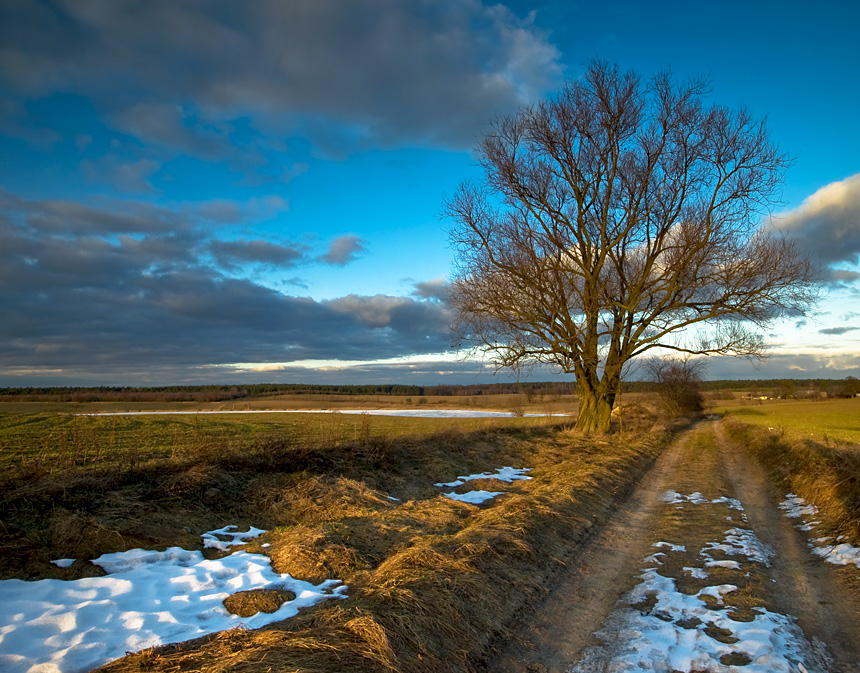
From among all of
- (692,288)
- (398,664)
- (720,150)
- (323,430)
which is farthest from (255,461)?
(720,150)

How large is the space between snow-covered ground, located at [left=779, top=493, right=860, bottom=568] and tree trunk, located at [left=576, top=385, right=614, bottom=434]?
11.3 metres

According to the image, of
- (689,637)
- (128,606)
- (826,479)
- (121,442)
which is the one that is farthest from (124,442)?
(826,479)

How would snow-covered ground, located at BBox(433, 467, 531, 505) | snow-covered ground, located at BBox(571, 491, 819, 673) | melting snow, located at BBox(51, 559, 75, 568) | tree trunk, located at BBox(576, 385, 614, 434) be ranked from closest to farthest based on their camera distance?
snow-covered ground, located at BBox(571, 491, 819, 673)
melting snow, located at BBox(51, 559, 75, 568)
snow-covered ground, located at BBox(433, 467, 531, 505)
tree trunk, located at BBox(576, 385, 614, 434)

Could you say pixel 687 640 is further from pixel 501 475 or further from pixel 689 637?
pixel 501 475

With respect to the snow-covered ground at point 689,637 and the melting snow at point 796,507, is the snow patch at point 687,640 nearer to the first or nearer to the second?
the snow-covered ground at point 689,637

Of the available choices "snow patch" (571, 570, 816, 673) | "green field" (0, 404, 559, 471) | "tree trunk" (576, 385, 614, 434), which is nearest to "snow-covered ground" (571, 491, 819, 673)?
"snow patch" (571, 570, 816, 673)

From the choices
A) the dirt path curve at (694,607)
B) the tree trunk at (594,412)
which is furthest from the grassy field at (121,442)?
the tree trunk at (594,412)

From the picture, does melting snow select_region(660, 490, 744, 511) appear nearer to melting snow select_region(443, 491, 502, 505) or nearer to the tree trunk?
melting snow select_region(443, 491, 502, 505)

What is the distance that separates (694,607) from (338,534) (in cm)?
396

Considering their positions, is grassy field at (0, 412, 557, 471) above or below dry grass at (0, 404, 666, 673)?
above

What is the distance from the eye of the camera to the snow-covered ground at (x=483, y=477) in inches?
376

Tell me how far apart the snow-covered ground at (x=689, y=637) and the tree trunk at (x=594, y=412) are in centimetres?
1526

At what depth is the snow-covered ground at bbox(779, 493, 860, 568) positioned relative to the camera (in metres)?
6.19

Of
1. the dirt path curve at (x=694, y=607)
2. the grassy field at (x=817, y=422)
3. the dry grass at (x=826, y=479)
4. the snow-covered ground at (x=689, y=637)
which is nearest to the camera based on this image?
the snow-covered ground at (x=689, y=637)
